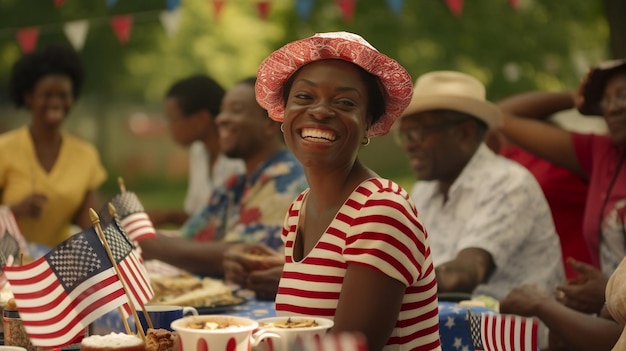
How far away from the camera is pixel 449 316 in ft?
10.2

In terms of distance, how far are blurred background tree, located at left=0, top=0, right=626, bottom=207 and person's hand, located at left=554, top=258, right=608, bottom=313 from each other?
6.08 metres

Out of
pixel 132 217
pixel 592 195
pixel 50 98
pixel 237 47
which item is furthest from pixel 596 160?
pixel 237 47

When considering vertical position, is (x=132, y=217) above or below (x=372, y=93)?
below

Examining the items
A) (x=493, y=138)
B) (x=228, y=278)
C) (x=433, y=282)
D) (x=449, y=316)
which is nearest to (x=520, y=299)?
(x=449, y=316)

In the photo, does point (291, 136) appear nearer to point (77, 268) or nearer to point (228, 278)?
point (77, 268)

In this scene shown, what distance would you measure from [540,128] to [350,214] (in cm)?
305

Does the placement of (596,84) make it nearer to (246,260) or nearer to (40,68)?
(246,260)

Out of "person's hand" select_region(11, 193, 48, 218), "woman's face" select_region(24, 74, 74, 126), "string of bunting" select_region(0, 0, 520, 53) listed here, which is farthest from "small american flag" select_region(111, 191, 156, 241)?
"string of bunting" select_region(0, 0, 520, 53)

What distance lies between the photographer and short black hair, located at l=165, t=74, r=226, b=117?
20.0 ft

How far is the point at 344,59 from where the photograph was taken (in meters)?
2.12

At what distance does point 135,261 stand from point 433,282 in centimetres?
66

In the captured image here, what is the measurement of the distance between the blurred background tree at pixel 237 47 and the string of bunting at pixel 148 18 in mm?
50

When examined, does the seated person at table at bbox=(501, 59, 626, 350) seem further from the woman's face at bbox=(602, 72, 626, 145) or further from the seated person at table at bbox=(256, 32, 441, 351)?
the seated person at table at bbox=(256, 32, 441, 351)

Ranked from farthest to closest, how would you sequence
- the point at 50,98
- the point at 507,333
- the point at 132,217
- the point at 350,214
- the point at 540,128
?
the point at 50,98 → the point at 540,128 → the point at 132,217 → the point at 507,333 → the point at 350,214
